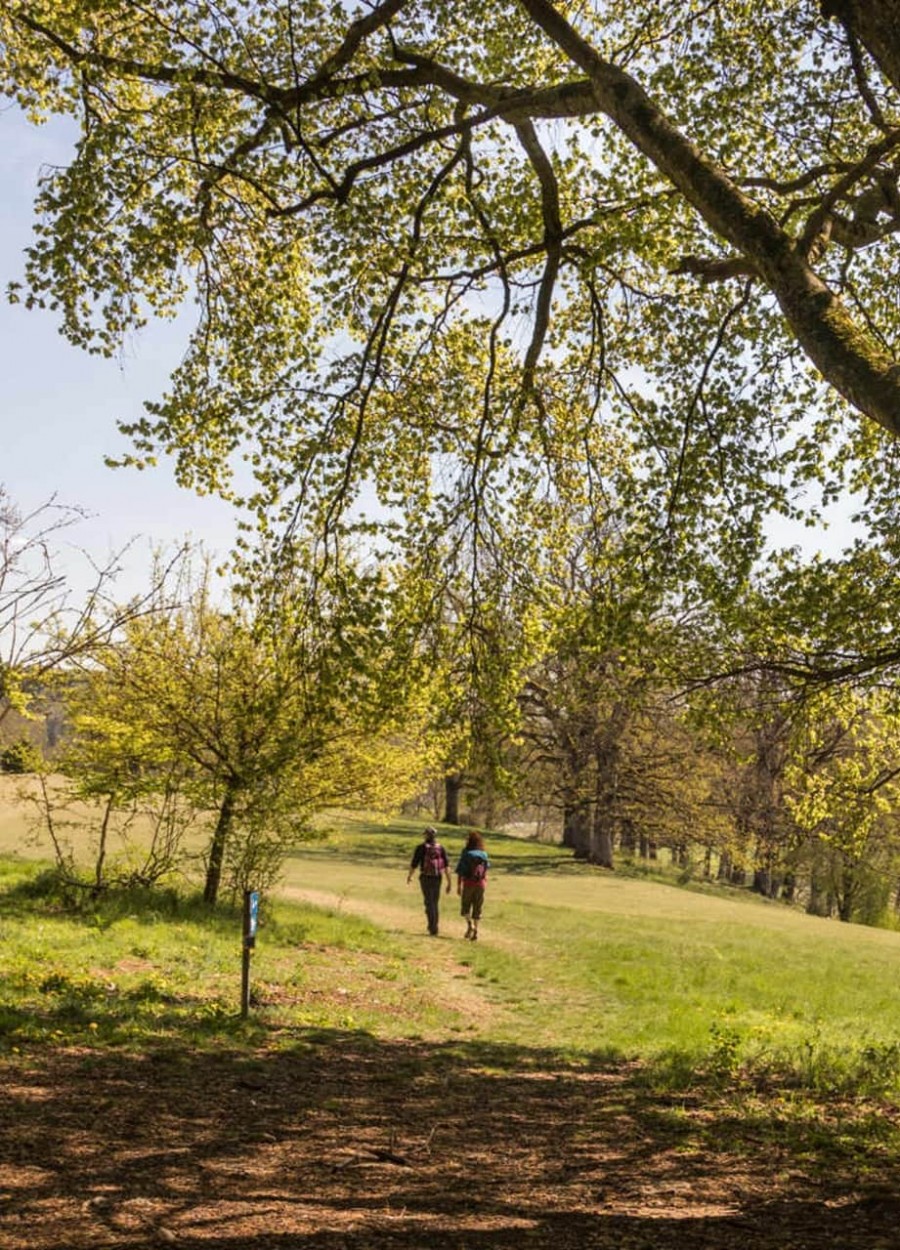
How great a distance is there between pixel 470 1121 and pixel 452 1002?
5.30 m

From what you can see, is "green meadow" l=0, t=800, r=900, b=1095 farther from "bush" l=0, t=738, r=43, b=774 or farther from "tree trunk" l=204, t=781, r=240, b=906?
"bush" l=0, t=738, r=43, b=774

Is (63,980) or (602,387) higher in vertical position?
(602,387)

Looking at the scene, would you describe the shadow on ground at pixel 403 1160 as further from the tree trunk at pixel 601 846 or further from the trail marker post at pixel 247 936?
the tree trunk at pixel 601 846

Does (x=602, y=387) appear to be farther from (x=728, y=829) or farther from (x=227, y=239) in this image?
(x=728, y=829)

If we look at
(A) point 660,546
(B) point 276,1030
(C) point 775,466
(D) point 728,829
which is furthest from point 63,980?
(D) point 728,829

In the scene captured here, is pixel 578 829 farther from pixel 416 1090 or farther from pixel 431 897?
pixel 416 1090

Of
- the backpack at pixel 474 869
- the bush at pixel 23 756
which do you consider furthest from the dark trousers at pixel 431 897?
the bush at pixel 23 756

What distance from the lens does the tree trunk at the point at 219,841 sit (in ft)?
49.8

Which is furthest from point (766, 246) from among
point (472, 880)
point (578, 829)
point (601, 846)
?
point (578, 829)

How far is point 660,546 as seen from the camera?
1197 cm

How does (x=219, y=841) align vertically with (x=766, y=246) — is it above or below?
below

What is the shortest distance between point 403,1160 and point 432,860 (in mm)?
11694

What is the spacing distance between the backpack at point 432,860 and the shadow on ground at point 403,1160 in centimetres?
875

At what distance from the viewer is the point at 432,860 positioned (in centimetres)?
1808
